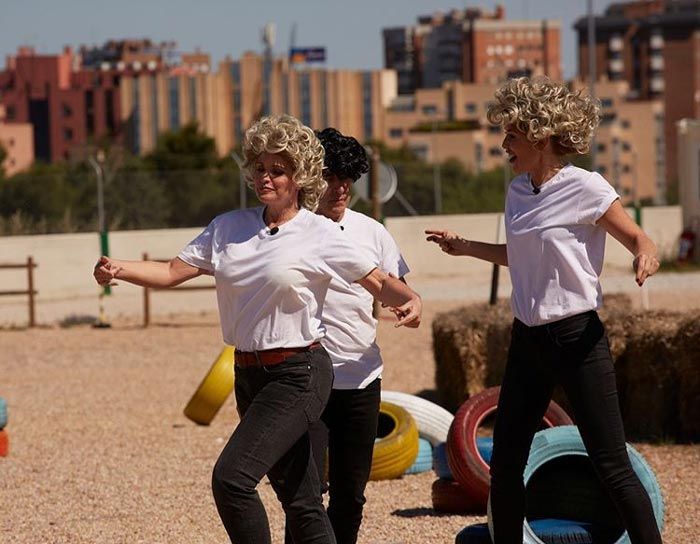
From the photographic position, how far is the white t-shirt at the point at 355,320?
5.00 meters

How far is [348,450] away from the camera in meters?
4.98

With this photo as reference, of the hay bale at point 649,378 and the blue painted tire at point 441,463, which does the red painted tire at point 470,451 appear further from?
the hay bale at point 649,378

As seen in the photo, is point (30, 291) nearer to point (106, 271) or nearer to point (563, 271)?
point (106, 271)

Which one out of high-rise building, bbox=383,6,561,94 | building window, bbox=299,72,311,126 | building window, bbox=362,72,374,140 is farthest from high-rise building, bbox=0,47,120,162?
high-rise building, bbox=383,6,561,94

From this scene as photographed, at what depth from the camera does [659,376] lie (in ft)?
27.8

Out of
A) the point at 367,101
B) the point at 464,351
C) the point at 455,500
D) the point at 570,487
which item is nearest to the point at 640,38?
the point at 367,101

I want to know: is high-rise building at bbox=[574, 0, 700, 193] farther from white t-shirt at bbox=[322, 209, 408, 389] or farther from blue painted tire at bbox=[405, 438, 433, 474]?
white t-shirt at bbox=[322, 209, 408, 389]

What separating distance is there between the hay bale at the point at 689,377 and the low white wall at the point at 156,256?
1146 cm

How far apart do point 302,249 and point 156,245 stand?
19.6 m

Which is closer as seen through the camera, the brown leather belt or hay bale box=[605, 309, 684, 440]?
the brown leather belt

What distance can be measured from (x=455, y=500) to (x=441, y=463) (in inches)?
16.7

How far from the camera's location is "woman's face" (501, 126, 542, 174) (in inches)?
191

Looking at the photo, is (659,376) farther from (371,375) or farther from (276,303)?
(276,303)

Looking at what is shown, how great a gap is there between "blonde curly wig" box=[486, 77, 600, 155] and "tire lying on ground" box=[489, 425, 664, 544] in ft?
4.41
